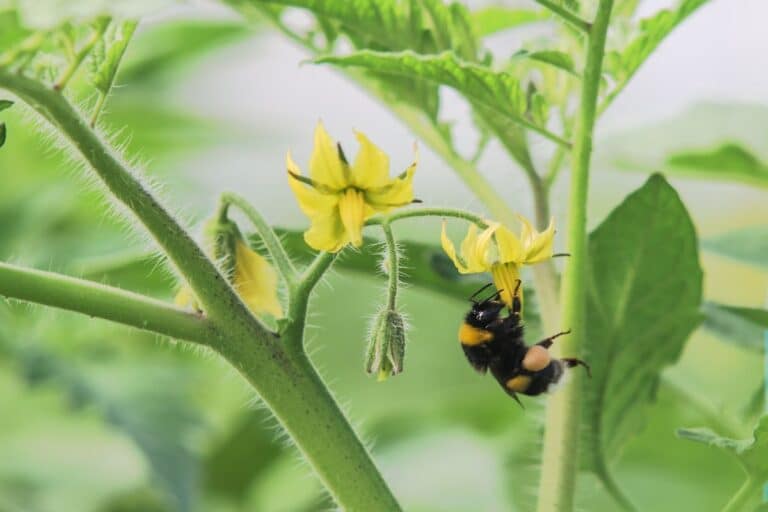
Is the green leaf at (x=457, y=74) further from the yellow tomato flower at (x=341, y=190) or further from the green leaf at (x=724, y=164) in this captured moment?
the green leaf at (x=724, y=164)

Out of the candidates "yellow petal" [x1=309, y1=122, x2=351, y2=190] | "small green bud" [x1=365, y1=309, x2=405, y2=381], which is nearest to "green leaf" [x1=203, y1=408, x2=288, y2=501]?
"small green bud" [x1=365, y1=309, x2=405, y2=381]

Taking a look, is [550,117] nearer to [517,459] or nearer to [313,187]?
[313,187]

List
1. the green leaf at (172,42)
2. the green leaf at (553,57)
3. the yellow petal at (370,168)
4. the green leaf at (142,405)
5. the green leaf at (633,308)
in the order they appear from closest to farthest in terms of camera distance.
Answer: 1. the yellow petal at (370,168)
2. the green leaf at (553,57)
3. the green leaf at (633,308)
4. the green leaf at (142,405)
5. the green leaf at (172,42)

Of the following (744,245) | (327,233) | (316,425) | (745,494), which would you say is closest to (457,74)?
(327,233)

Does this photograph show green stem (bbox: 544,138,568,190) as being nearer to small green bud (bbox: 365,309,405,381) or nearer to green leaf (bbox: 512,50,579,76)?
green leaf (bbox: 512,50,579,76)

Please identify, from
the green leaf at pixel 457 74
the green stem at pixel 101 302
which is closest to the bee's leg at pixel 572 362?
the green leaf at pixel 457 74

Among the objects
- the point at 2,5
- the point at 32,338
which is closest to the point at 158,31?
the point at 32,338
